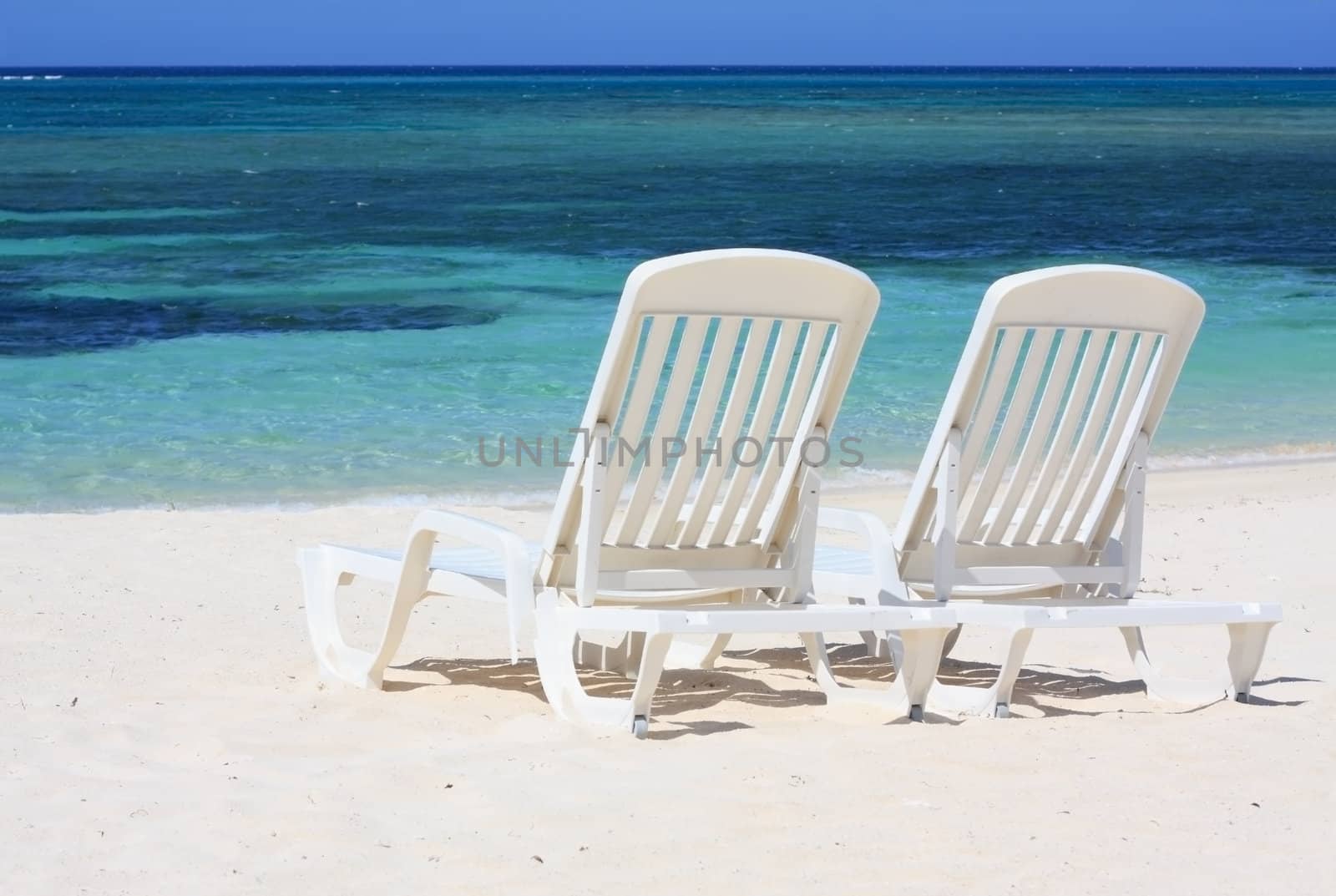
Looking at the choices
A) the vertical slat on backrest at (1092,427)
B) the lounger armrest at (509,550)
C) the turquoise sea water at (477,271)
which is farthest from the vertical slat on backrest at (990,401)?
the turquoise sea water at (477,271)

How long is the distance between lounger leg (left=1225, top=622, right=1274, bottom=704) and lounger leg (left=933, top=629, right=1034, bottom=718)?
0.55 m

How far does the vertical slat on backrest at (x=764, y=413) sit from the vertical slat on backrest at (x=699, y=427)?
0.10 meters

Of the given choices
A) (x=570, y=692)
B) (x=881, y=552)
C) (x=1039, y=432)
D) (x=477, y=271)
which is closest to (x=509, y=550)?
(x=570, y=692)

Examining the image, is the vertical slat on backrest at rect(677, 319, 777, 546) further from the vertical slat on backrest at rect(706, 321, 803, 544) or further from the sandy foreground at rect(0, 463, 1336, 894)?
the sandy foreground at rect(0, 463, 1336, 894)

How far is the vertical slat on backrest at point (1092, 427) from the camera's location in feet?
13.1

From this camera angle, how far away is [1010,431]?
13.1 ft

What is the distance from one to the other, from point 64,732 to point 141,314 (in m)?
11.3

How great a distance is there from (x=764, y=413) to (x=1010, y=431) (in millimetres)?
652

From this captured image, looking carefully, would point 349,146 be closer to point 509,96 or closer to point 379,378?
point 379,378

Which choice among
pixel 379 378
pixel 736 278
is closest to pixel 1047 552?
pixel 736 278

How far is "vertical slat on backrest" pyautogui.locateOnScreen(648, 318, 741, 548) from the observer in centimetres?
366

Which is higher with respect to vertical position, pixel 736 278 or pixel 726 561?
pixel 736 278

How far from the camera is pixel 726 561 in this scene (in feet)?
13.0

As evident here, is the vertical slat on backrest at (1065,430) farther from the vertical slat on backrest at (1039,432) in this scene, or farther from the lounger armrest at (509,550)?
the lounger armrest at (509,550)
